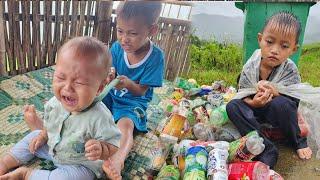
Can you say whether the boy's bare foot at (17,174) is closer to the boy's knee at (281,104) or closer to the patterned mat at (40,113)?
the patterned mat at (40,113)

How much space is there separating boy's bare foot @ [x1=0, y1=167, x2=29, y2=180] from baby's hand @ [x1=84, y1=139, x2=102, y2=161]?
10.2 inches

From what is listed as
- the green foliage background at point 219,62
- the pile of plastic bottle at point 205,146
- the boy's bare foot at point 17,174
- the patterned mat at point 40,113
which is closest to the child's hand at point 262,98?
the pile of plastic bottle at point 205,146

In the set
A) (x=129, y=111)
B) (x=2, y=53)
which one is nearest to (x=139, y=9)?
(x=129, y=111)

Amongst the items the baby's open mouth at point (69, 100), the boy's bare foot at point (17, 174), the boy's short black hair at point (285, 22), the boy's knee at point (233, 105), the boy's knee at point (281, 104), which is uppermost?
the boy's short black hair at point (285, 22)

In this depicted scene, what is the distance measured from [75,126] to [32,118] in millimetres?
209

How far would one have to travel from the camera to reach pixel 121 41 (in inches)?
56.5

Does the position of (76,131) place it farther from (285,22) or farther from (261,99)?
(285,22)

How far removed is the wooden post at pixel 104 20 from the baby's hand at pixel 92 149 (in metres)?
0.70

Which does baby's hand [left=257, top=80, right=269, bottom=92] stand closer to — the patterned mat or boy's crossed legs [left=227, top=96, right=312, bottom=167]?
boy's crossed legs [left=227, top=96, right=312, bottom=167]

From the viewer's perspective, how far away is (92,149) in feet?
3.62

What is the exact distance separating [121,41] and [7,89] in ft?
2.03

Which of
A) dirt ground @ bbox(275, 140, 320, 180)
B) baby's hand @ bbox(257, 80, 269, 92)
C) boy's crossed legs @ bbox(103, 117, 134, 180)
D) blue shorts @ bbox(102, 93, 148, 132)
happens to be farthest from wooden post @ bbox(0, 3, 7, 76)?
dirt ground @ bbox(275, 140, 320, 180)

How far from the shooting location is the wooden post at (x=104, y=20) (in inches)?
68.8

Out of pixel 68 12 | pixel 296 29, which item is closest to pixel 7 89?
pixel 68 12
